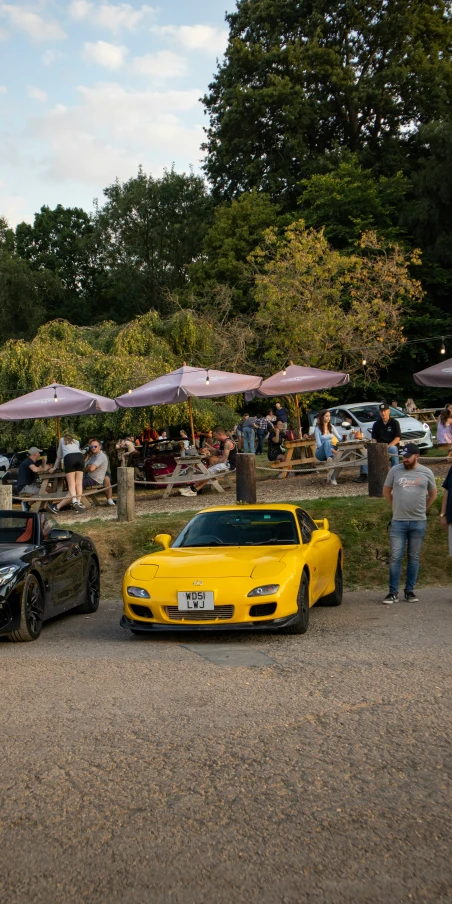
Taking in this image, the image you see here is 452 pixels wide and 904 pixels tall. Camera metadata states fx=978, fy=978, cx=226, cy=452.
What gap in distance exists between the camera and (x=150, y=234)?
201 ft

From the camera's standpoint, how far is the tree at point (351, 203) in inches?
1796

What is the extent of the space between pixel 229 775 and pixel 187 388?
1695 cm

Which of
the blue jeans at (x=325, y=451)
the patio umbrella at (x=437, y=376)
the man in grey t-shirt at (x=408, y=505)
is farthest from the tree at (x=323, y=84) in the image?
the man in grey t-shirt at (x=408, y=505)

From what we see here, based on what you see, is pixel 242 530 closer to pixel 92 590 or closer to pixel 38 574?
pixel 38 574

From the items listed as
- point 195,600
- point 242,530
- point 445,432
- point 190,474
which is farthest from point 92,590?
point 445,432

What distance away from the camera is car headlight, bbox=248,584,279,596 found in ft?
29.8

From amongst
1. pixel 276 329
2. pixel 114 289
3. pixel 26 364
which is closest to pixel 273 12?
pixel 114 289

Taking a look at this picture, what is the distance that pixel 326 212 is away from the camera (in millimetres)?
45938

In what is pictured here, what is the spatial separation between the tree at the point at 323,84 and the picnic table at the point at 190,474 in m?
32.3

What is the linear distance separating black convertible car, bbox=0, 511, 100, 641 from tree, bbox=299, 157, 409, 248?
34952 mm

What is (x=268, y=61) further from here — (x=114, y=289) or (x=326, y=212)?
(x=114, y=289)

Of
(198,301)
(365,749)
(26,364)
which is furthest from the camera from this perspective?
(198,301)

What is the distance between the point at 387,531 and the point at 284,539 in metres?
5.40

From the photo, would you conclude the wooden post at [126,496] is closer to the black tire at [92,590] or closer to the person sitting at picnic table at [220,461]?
the black tire at [92,590]
